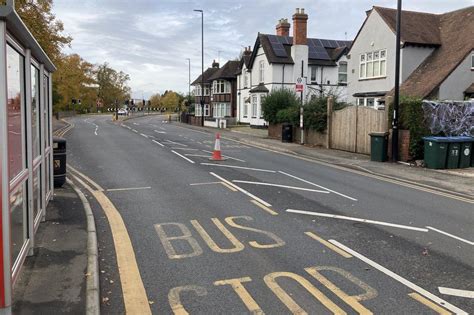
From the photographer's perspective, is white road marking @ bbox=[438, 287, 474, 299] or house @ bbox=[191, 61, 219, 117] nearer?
white road marking @ bbox=[438, 287, 474, 299]

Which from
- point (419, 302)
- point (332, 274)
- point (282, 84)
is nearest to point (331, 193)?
point (332, 274)

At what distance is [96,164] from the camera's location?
16078mm

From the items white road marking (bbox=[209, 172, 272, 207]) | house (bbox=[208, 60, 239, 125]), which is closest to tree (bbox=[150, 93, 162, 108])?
house (bbox=[208, 60, 239, 125])

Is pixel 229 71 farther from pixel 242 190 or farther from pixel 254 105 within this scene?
pixel 242 190

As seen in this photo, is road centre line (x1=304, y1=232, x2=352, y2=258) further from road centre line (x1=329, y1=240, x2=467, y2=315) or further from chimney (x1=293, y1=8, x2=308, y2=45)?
chimney (x1=293, y1=8, x2=308, y2=45)

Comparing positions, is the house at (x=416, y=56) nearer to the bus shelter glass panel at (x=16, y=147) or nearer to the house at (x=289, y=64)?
the house at (x=289, y=64)

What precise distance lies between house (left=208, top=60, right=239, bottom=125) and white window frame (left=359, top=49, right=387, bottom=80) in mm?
26029

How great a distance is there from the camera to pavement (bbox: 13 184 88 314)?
4.60 metres

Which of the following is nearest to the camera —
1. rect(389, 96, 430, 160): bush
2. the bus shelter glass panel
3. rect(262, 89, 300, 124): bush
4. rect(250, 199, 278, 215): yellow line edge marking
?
the bus shelter glass panel

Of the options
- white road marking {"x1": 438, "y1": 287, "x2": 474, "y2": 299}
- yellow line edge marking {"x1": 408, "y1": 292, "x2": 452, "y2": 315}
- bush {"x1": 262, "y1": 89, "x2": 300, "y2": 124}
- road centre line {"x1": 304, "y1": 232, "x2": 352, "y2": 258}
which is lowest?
yellow line edge marking {"x1": 408, "y1": 292, "x2": 452, "y2": 315}

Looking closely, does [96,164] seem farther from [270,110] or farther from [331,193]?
[270,110]

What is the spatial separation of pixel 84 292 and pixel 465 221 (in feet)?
22.7

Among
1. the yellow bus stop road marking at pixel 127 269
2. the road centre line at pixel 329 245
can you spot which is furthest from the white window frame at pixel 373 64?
the yellow bus stop road marking at pixel 127 269

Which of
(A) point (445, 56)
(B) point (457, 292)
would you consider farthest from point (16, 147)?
(A) point (445, 56)
